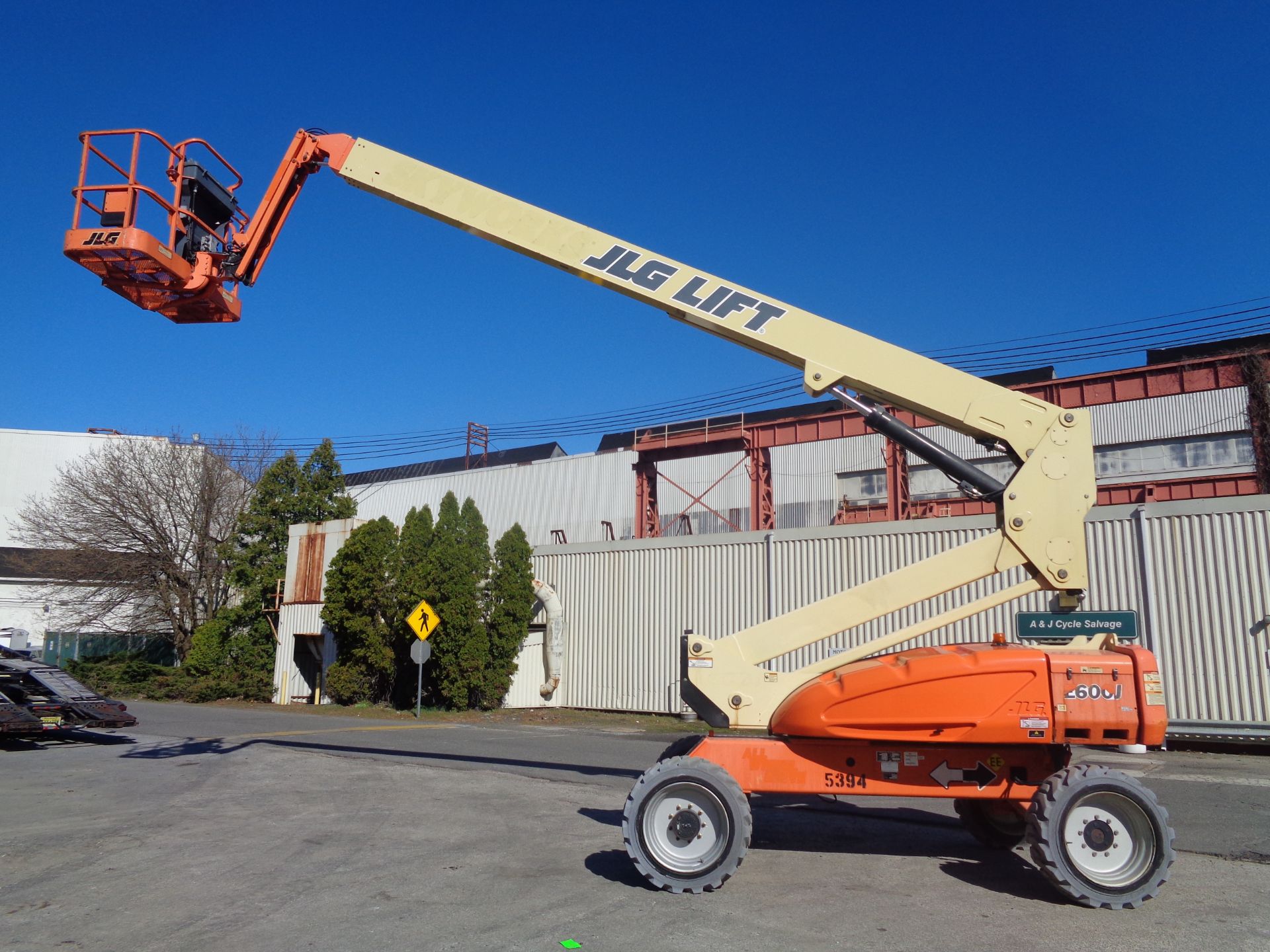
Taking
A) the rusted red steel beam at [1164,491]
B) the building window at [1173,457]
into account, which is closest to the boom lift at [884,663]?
the rusted red steel beam at [1164,491]

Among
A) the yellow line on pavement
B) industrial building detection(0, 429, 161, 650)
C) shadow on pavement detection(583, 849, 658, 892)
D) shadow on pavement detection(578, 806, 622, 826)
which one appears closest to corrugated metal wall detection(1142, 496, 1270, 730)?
shadow on pavement detection(578, 806, 622, 826)

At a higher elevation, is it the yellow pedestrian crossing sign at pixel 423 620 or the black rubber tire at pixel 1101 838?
the yellow pedestrian crossing sign at pixel 423 620

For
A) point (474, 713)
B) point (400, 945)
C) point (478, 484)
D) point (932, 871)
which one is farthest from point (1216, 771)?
point (478, 484)

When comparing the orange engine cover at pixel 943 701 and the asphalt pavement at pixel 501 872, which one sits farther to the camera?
the orange engine cover at pixel 943 701

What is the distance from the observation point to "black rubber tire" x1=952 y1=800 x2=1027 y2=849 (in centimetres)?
834

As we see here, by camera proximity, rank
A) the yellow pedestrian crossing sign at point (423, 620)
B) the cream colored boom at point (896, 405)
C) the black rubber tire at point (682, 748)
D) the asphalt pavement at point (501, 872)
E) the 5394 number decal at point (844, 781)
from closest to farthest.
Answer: the asphalt pavement at point (501, 872) → the 5394 number decal at point (844, 781) → the cream colored boom at point (896, 405) → the black rubber tire at point (682, 748) → the yellow pedestrian crossing sign at point (423, 620)

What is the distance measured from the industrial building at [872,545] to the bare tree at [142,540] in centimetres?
730

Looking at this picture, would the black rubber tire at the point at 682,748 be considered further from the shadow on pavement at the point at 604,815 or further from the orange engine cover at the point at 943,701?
the shadow on pavement at the point at 604,815

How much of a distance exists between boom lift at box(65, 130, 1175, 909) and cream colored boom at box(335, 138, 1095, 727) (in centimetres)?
2

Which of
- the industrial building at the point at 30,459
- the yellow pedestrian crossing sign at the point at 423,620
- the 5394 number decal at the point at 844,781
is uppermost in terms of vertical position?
the industrial building at the point at 30,459

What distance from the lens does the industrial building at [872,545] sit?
17859mm

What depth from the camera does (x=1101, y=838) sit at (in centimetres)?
670

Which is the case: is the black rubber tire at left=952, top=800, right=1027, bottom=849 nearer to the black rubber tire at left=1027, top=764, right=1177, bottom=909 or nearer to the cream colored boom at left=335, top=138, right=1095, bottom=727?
the black rubber tire at left=1027, top=764, right=1177, bottom=909

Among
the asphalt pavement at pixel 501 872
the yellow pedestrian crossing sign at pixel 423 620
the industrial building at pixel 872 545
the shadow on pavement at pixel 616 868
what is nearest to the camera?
the asphalt pavement at pixel 501 872
